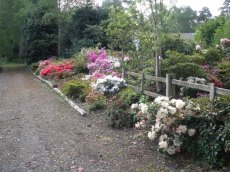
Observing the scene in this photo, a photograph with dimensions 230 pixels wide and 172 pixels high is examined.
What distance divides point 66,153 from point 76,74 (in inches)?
454

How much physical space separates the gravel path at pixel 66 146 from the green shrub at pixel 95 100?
0.62 m

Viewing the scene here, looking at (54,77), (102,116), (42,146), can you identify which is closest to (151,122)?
(42,146)

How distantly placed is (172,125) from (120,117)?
2555mm

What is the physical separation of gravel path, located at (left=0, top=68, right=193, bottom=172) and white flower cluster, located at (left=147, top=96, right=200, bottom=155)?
31cm

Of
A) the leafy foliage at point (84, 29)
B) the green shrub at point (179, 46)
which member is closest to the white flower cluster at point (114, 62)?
the green shrub at point (179, 46)

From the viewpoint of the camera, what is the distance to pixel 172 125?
641 centimetres

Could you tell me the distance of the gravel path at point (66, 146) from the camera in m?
6.19

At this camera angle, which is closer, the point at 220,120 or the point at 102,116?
the point at 220,120

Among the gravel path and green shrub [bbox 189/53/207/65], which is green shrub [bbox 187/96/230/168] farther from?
green shrub [bbox 189/53/207/65]

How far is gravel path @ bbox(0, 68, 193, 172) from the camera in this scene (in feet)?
20.3

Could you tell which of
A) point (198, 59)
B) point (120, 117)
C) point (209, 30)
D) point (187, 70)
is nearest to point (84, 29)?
point (209, 30)

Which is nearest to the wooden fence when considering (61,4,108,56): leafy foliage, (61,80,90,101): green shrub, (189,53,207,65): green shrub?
(61,80,90,101): green shrub

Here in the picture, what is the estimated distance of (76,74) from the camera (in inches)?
719

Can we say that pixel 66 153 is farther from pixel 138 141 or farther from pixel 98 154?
pixel 138 141
